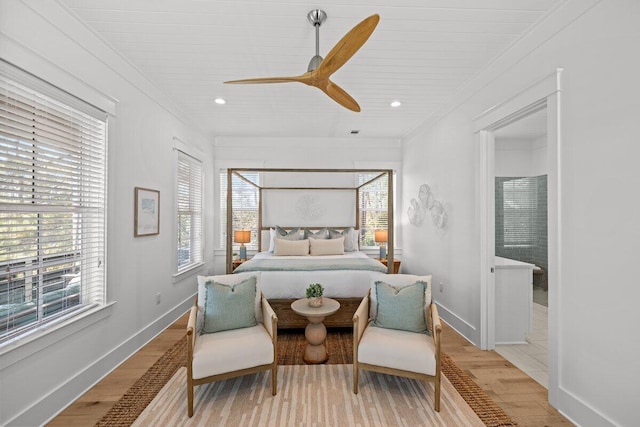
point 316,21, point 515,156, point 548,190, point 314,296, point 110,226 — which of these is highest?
point 316,21

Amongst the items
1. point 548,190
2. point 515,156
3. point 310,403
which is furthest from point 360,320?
point 515,156

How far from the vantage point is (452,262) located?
359 cm

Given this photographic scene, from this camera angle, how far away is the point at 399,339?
7.43ft

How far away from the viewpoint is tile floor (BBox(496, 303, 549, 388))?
8.34 ft

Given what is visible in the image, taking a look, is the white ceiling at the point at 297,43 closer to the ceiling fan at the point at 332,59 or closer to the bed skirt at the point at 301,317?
the ceiling fan at the point at 332,59

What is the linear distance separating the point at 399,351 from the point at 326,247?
8.51 feet

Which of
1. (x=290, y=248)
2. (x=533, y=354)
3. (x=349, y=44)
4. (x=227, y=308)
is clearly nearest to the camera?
(x=349, y=44)

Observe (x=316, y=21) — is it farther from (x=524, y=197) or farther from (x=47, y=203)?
(x=524, y=197)

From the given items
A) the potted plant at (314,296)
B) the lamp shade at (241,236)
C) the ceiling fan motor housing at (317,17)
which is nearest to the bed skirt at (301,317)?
the potted plant at (314,296)

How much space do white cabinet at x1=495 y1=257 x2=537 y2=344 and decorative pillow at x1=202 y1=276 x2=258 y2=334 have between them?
2534 millimetres

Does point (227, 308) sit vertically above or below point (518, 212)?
below

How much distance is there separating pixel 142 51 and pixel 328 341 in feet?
10.9

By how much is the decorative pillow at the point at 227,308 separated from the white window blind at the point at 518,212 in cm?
498

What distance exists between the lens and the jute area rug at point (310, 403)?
6.45ft
